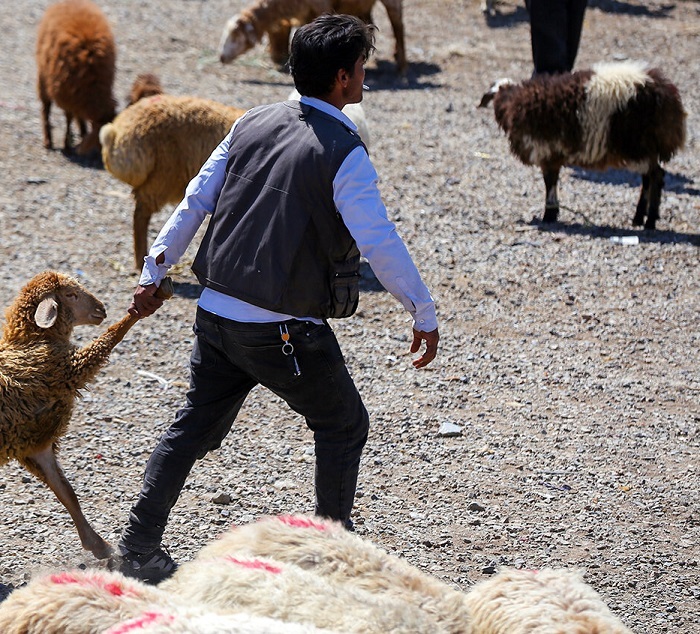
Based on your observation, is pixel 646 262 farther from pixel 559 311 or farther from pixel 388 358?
pixel 388 358

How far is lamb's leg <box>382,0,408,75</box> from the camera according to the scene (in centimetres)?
1292

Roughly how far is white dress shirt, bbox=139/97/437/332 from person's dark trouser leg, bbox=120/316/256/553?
0.70ft

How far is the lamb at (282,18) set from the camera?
509 inches

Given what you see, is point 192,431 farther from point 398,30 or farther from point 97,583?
point 398,30

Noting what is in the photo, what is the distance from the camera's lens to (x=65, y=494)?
12.9ft

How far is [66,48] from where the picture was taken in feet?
32.2

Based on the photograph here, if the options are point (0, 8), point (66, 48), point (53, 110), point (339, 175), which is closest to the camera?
point (339, 175)

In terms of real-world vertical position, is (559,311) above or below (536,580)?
below

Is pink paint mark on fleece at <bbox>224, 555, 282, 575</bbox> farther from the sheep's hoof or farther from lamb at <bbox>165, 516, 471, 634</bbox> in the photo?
the sheep's hoof

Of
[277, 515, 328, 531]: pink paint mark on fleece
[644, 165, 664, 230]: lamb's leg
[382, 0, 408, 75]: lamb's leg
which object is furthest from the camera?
[382, 0, 408, 75]: lamb's leg

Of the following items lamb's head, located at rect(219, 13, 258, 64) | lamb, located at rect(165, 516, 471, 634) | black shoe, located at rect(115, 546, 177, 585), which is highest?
lamb's head, located at rect(219, 13, 258, 64)

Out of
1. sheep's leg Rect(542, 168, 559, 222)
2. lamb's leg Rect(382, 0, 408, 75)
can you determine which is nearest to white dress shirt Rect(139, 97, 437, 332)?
sheep's leg Rect(542, 168, 559, 222)

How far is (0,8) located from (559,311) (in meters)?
11.6

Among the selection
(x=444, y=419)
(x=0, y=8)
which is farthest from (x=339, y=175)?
(x=0, y=8)
